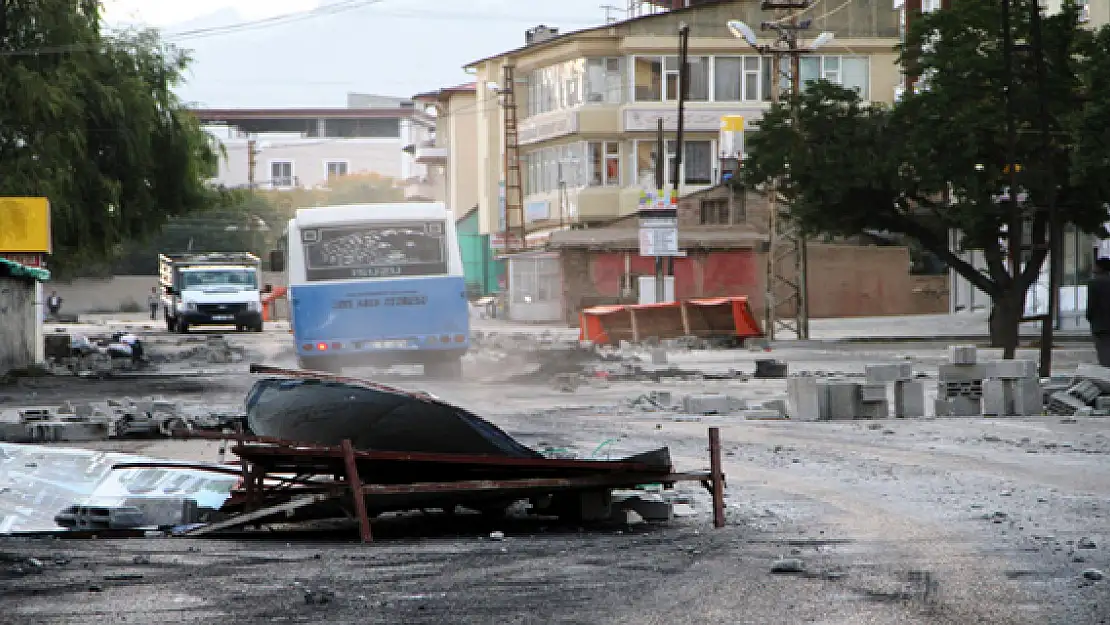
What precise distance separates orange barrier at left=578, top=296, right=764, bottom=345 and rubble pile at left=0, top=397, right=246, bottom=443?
24.0 m

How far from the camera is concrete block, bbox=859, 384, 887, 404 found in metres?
19.3

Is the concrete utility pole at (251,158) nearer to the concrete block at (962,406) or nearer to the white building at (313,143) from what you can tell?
the white building at (313,143)

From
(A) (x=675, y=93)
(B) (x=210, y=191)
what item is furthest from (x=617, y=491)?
(A) (x=675, y=93)

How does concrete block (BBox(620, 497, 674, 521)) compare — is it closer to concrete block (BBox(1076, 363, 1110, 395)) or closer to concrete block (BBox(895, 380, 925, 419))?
concrete block (BBox(895, 380, 925, 419))

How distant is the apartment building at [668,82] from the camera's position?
70.9 meters

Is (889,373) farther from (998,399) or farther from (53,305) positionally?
(53,305)

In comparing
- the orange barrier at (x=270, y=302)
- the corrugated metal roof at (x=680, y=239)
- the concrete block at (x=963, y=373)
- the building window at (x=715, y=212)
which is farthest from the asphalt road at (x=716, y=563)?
the orange barrier at (x=270, y=302)

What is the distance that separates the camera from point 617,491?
11.6 metres

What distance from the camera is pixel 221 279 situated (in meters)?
63.5

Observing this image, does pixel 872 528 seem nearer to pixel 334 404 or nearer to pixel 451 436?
pixel 451 436

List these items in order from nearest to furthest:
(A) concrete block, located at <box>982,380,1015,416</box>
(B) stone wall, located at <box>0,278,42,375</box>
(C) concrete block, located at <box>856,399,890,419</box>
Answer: (A) concrete block, located at <box>982,380,1015,416</box>, (C) concrete block, located at <box>856,399,890,419</box>, (B) stone wall, located at <box>0,278,42,375</box>

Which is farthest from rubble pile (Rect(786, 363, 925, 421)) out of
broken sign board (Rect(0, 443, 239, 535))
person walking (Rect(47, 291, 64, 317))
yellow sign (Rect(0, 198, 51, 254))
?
person walking (Rect(47, 291, 64, 317))

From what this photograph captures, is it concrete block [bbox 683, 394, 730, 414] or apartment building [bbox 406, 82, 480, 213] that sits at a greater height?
apartment building [bbox 406, 82, 480, 213]

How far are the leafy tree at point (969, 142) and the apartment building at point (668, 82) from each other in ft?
105
